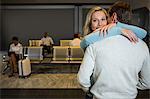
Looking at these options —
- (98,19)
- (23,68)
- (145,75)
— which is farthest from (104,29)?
(23,68)

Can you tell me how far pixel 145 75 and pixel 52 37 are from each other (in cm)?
1190

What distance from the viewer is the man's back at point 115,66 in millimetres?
1335

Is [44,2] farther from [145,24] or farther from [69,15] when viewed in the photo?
[145,24]

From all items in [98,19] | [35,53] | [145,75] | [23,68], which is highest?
[98,19]

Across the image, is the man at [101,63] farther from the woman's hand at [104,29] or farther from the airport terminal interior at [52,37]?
the airport terminal interior at [52,37]

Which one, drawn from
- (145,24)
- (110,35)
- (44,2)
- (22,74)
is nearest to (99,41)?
(110,35)

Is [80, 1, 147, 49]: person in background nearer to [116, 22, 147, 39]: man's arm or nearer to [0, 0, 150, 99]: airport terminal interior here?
[116, 22, 147, 39]: man's arm

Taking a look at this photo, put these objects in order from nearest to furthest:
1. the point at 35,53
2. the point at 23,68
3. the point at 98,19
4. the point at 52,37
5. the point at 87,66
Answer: the point at 87,66 → the point at 98,19 → the point at 23,68 → the point at 35,53 → the point at 52,37

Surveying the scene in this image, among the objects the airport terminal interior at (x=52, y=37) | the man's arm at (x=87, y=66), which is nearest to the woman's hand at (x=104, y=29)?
the man's arm at (x=87, y=66)

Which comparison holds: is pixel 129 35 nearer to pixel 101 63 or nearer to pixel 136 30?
pixel 136 30

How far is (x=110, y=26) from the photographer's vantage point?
1.38 m

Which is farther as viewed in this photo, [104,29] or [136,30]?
[136,30]

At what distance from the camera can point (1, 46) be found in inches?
508

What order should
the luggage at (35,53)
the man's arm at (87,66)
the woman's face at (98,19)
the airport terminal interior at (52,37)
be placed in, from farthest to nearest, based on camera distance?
the luggage at (35,53) < the airport terminal interior at (52,37) < the woman's face at (98,19) < the man's arm at (87,66)
